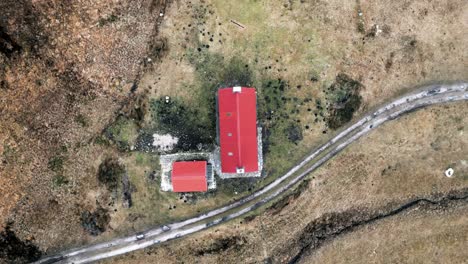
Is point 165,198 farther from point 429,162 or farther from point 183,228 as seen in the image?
point 429,162

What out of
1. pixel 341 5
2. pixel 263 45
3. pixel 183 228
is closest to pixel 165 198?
pixel 183 228

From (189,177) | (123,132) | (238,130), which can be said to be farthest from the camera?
(123,132)

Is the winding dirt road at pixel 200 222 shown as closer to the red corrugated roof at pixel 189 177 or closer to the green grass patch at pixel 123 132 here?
the red corrugated roof at pixel 189 177

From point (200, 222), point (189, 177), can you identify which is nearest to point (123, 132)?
point (189, 177)

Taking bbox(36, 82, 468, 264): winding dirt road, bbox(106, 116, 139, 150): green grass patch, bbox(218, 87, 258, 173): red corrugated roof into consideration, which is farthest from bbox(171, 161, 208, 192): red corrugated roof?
bbox(106, 116, 139, 150): green grass patch

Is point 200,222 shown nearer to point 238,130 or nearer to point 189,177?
point 189,177

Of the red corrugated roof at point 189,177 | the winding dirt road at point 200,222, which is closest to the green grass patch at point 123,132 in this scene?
the red corrugated roof at point 189,177

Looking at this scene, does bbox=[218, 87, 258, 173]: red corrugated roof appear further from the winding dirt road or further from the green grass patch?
the green grass patch
